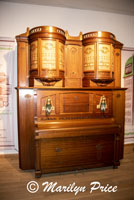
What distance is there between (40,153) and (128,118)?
2.95 metres

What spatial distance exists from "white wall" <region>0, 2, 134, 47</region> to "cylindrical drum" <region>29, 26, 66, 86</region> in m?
0.99

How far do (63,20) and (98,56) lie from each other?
1556 millimetres

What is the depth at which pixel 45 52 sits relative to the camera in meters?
2.51

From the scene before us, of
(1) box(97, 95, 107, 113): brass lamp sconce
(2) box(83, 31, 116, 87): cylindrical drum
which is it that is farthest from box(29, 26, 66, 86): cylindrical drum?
(1) box(97, 95, 107, 113): brass lamp sconce

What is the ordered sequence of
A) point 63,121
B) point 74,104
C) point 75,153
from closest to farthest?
point 75,153 < point 63,121 < point 74,104

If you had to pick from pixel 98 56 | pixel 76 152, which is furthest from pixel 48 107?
pixel 98 56

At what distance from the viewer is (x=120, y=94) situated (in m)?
2.94

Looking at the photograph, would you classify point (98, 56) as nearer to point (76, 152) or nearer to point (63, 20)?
Answer: point (63, 20)

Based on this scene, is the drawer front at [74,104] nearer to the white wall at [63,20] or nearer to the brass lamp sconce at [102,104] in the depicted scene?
the brass lamp sconce at [102,104]

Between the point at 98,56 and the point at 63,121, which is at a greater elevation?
the point at 98,56

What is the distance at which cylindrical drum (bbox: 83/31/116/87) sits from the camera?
9.04ft

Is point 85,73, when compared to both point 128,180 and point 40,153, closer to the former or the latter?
point 40,153

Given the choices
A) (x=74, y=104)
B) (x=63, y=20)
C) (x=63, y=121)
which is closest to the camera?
(x=63, y=121)

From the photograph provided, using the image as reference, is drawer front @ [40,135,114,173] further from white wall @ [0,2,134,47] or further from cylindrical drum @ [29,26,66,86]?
white wall @ [0,2,134,47]
